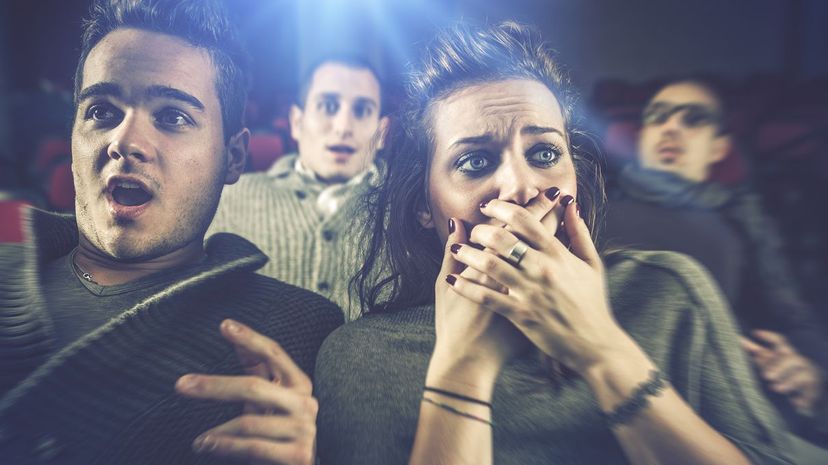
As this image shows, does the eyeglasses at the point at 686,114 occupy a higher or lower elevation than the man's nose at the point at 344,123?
higher

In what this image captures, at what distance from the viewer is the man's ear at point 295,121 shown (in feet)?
4.04

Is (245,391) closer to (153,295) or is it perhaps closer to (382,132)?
(153,295)

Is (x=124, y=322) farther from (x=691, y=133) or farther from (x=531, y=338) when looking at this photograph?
(x=691, y=133)

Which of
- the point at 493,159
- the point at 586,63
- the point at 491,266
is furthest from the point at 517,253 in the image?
the point at 586,63

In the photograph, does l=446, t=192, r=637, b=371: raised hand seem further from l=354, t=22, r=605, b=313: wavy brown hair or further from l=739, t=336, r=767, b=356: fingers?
l=739, t=336, r=767, b=356: fingers

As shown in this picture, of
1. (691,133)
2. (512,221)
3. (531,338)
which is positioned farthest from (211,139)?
(691,133)

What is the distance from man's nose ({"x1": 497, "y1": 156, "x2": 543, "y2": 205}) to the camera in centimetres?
89

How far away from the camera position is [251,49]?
1.10 metres

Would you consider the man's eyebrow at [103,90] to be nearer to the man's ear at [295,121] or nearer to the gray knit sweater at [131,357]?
the gray knit sweater at [131,357]

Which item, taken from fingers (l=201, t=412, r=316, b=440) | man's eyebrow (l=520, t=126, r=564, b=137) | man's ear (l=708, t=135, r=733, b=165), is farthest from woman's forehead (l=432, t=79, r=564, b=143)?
fingers (l=201, t=412, r=316, b=440)

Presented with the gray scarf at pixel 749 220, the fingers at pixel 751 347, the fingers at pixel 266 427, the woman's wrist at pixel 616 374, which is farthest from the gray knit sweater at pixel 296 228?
the fingers at pixel 751 347

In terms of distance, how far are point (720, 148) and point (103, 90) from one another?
4.42 feet

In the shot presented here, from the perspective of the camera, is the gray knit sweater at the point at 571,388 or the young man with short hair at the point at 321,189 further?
the young man with short hair at the point at 321,189

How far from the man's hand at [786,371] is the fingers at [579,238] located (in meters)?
0.41
